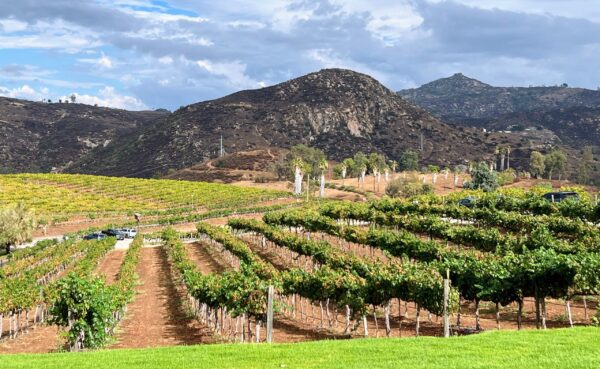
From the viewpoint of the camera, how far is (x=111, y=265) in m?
→ 56.0

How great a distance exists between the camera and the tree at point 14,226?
2616 inches

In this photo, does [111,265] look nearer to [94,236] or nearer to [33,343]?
[94,236]

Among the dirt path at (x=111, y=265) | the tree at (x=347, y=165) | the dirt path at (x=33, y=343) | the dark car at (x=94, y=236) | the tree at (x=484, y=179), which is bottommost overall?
the dirt path at (x=111, y=265)

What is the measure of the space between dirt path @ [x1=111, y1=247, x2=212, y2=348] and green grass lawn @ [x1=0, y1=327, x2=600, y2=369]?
9635 mm

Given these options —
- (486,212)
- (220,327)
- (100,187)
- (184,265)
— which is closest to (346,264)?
(220,327)

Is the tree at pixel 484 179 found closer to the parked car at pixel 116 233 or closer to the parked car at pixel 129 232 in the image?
the parked car at pixel 129 232

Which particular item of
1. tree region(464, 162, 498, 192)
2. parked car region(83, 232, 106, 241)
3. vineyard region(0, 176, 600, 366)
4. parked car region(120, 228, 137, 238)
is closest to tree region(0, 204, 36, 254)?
parked car region(83, 232, 106, 241)

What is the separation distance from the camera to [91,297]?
2414 centimetres

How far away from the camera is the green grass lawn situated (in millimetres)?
14602

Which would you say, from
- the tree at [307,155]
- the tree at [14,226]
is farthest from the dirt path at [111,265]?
the tree at [307,155]

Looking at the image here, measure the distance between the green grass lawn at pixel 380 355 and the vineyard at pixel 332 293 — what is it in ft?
8.28

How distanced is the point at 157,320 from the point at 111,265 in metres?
25.6

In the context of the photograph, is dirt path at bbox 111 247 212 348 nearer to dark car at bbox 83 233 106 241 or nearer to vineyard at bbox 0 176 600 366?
vineyard at bbox 0 176 600 366

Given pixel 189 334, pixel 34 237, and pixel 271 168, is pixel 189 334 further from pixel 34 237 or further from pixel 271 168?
pixel 271 168
